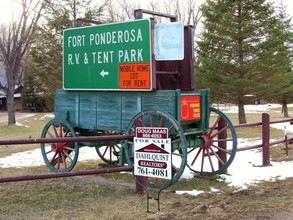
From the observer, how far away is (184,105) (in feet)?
24.7

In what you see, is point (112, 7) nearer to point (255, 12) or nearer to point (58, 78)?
point (58, 78)

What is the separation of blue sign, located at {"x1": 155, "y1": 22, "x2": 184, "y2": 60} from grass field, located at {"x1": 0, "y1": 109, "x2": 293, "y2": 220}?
222 centimetres

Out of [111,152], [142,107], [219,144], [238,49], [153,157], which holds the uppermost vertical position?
[238,49]

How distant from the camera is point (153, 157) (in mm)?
5953

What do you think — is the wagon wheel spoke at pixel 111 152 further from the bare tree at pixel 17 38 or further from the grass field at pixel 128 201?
the bare tree at pixel 17 38

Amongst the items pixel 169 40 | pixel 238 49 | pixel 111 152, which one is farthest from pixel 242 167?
pixel 238 49

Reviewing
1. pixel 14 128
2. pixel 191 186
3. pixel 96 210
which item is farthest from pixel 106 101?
pixel 14 128

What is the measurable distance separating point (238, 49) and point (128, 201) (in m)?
17.5

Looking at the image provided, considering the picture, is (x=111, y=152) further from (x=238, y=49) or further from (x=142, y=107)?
(x=238, y=49)

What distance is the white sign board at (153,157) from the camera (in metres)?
5.80

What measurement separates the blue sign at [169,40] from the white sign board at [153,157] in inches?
75.0

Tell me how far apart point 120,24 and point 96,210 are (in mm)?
3411

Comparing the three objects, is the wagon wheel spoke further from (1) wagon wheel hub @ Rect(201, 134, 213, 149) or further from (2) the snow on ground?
(1) wagon wheel hub @ Rect(201, 134, 213, 149)

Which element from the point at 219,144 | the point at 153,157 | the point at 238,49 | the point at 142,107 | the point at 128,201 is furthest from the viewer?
the point at 238,49
